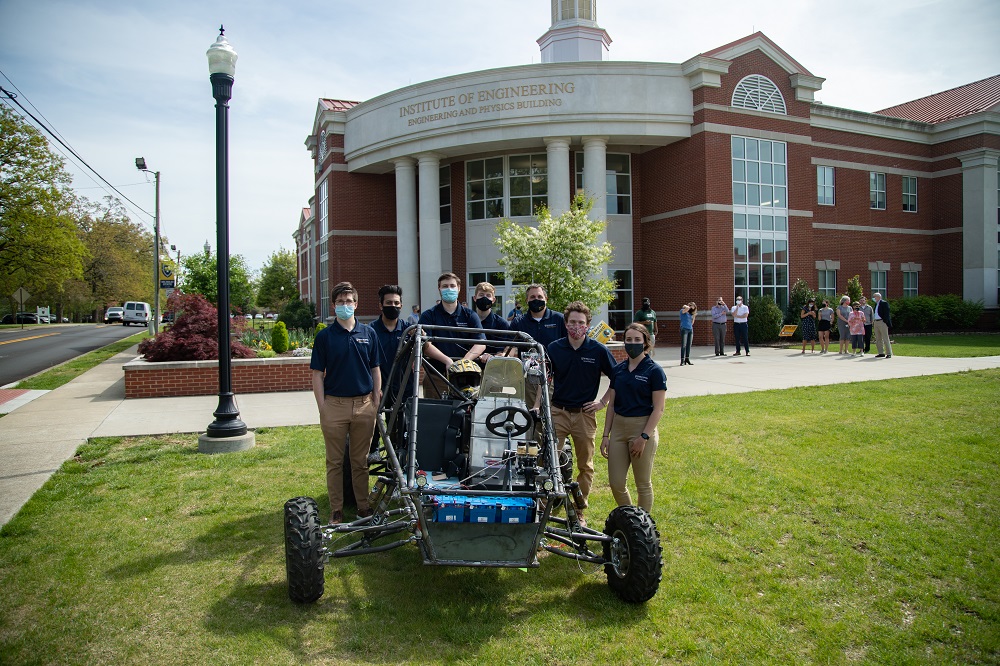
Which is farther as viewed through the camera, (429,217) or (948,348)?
(429,217)

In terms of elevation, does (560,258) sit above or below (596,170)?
below

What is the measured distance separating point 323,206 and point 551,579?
29965mm

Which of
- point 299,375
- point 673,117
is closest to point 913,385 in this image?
point 299,375

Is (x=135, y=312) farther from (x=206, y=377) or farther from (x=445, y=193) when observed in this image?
(x=206, y=377)

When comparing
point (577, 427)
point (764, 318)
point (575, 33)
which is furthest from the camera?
point (575, 33)

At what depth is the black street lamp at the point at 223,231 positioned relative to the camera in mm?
8406

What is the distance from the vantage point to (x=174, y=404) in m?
11.8

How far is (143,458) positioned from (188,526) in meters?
2.83

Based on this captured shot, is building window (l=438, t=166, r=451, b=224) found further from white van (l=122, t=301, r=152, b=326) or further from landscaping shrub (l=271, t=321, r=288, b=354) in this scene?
white van (l=122, t=301, r=152, b=326)

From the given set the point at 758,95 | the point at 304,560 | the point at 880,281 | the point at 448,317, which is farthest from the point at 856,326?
the point at 304,560

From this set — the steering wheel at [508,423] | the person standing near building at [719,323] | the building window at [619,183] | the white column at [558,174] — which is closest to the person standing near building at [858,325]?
the person standing near building at [719,323]

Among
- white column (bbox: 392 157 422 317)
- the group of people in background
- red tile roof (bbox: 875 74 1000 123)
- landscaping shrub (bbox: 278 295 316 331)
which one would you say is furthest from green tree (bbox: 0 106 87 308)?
red tile roof (bbox: 875 74 1000 123)

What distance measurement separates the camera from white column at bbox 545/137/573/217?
23.7 meters

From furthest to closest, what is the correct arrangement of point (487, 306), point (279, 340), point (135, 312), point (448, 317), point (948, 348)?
1. point (135, 312)
2. point (948, 348)
3. point (279, 340)
4. point (487, 306)
5. point (448, 317)
